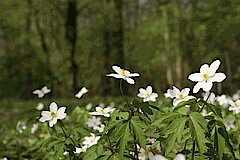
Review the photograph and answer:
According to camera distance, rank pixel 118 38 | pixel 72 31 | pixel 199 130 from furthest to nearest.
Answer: pixel 72 31 < pixel 118 38 < pixel 199 130

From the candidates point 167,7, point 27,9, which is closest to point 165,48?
point 167,7

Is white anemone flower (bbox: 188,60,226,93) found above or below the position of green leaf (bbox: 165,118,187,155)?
above

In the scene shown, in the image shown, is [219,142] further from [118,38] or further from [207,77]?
[118,38]

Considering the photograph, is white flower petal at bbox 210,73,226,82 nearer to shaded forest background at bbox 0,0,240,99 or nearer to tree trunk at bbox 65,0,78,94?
shaded forest background at bbox 0,0,240,99

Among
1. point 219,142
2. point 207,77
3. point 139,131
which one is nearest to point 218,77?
point 207,77

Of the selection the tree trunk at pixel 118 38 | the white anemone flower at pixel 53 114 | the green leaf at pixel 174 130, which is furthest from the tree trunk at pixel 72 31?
the green leaf at pixel 174 130

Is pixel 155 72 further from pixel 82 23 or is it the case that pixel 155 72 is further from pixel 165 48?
pixel 165 48

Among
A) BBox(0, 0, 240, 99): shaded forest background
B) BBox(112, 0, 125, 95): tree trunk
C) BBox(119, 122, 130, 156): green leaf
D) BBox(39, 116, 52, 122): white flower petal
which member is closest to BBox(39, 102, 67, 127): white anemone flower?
BBox(39, 116, 52, 122): white flower petal

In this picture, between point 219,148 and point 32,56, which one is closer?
point 219,148
